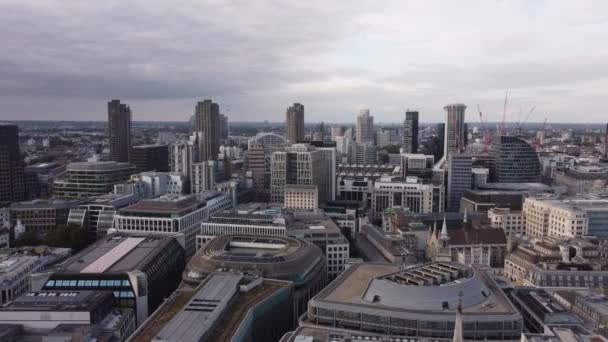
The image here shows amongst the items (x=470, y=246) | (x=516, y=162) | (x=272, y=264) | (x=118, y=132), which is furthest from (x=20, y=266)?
(x=118, y=132)

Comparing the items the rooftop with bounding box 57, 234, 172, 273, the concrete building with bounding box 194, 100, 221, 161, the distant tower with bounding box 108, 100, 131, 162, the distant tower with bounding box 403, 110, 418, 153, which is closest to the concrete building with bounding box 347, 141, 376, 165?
the distant tower with bounding box 403, 110, 418, 153

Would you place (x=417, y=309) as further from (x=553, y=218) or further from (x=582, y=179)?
(x=582, y=179)

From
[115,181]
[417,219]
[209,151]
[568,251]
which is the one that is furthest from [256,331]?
[209,151]

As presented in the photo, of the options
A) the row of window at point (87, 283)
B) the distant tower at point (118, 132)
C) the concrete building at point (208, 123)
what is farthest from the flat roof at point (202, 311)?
the concrete building at point (208, 123)

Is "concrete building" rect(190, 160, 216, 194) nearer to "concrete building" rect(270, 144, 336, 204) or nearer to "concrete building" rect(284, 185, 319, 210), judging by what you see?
"concrete building" rect(270, 144, 336, 204)

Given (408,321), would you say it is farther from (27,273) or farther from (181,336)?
(27,273)

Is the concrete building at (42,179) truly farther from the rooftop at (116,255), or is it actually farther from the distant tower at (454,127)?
the distant tower at (454,127)
